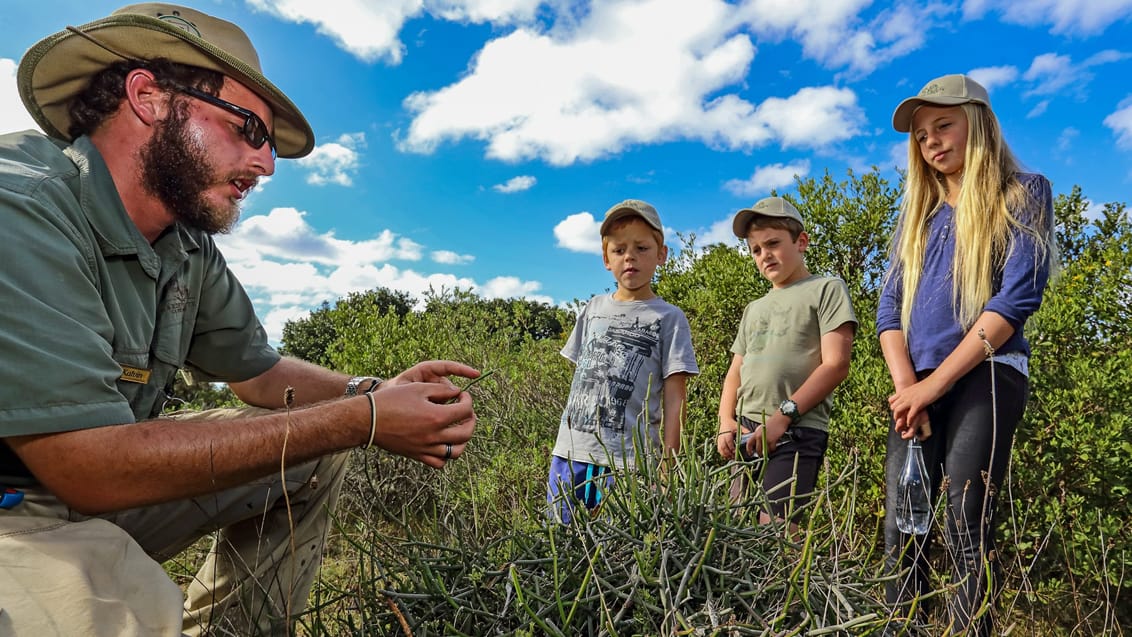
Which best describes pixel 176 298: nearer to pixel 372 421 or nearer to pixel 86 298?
pixel 86 298

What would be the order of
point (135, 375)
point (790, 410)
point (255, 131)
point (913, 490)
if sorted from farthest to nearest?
point (790, 410), point (913, 490), point (255, 131), point (135, 375)

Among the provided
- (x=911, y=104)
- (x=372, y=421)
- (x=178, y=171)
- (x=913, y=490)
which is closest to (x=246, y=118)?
(x=178, y=171)

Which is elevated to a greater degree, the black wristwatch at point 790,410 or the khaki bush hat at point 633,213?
the khaki bush hat at point 633,213

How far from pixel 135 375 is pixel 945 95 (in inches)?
124

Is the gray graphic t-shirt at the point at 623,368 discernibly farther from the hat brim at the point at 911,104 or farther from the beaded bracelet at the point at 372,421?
the beaded bracelet at the point at 372,421

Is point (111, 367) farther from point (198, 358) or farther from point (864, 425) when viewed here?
point (864, 425)

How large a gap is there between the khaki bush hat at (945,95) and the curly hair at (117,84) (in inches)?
108

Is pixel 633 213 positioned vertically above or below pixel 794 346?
above

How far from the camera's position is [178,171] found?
224 cm

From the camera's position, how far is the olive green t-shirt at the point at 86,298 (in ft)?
5.06

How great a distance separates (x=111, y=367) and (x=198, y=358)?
1162 millimetres

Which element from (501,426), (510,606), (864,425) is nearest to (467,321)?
(501,426)

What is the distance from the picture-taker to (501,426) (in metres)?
5.75

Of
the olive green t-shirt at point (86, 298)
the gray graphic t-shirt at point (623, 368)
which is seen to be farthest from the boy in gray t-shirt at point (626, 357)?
the olive green t-shirt at point (86, 298)
